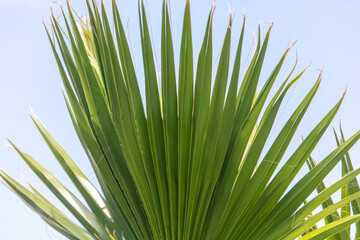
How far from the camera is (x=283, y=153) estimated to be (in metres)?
1.45

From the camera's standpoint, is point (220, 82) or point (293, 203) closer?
point (220, 82)

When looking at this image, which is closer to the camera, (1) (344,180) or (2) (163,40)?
(2) (163,40)

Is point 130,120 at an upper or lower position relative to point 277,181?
upper

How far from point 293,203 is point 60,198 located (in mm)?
853

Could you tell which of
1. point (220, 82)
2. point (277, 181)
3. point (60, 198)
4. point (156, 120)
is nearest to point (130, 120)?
point (156, 120)

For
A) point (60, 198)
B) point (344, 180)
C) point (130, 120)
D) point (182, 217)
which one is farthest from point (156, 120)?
point (344, 180)

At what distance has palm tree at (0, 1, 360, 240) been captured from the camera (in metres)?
1.27

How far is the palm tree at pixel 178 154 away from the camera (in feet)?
4.16

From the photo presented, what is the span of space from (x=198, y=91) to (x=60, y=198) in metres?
0.66

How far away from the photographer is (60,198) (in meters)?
1.45

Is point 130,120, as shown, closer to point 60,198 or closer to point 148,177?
point 148,177

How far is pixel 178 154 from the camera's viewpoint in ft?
4.24

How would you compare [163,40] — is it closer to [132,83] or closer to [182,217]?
[132,83]

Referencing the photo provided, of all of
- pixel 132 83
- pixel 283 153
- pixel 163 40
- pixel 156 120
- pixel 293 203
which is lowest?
pixel 293 203
